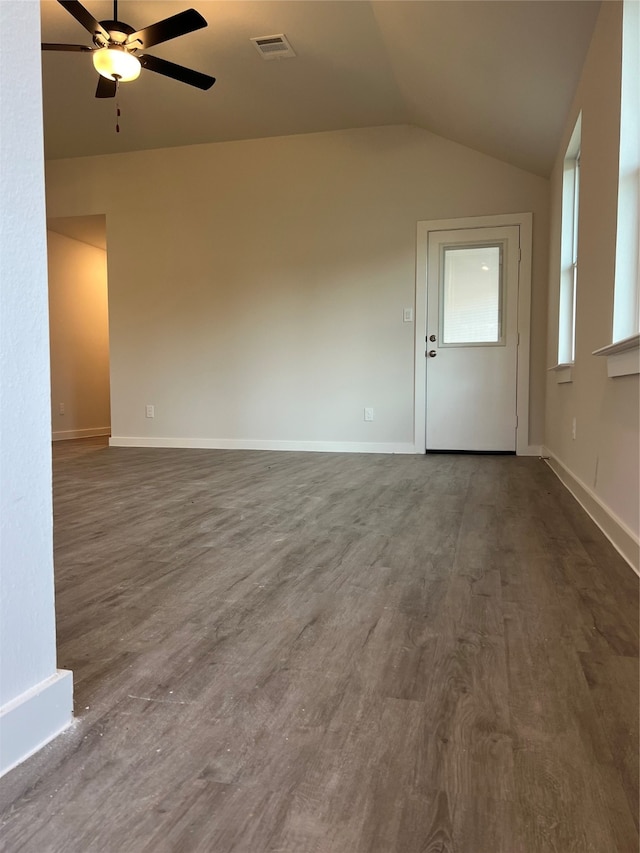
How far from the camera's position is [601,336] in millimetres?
2258

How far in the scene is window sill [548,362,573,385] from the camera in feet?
10.1

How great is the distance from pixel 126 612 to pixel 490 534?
1.33 m

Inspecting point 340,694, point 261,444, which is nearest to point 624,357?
point 340,694

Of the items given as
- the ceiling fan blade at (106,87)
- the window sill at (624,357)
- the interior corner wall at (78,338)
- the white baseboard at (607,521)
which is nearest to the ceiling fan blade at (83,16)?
the ceiling fan blade at (106,87)

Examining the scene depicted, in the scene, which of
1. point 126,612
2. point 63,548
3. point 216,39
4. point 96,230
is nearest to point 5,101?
point 126,612

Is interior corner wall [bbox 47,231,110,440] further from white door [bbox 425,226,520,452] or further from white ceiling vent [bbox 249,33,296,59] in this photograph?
white door [bbox 425,226,520,452]

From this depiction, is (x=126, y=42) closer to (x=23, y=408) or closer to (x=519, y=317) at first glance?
(x=23, y=408)

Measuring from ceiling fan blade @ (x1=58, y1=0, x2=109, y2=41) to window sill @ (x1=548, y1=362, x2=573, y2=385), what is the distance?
2960 millimetres

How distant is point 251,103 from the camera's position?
4.32 metres

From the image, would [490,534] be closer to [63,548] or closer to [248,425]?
[63,548]

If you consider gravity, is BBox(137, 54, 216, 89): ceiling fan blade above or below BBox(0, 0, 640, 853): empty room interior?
above

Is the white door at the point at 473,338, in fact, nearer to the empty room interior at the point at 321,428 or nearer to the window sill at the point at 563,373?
the empty room interior at the point at 321,428

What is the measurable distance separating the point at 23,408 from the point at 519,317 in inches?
170

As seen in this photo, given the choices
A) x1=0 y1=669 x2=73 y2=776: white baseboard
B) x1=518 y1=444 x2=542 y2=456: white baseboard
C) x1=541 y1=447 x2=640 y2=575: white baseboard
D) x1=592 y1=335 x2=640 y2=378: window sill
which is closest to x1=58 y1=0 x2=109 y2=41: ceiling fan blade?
x1=592 y1=335 x2=640 y2=378: window sill
